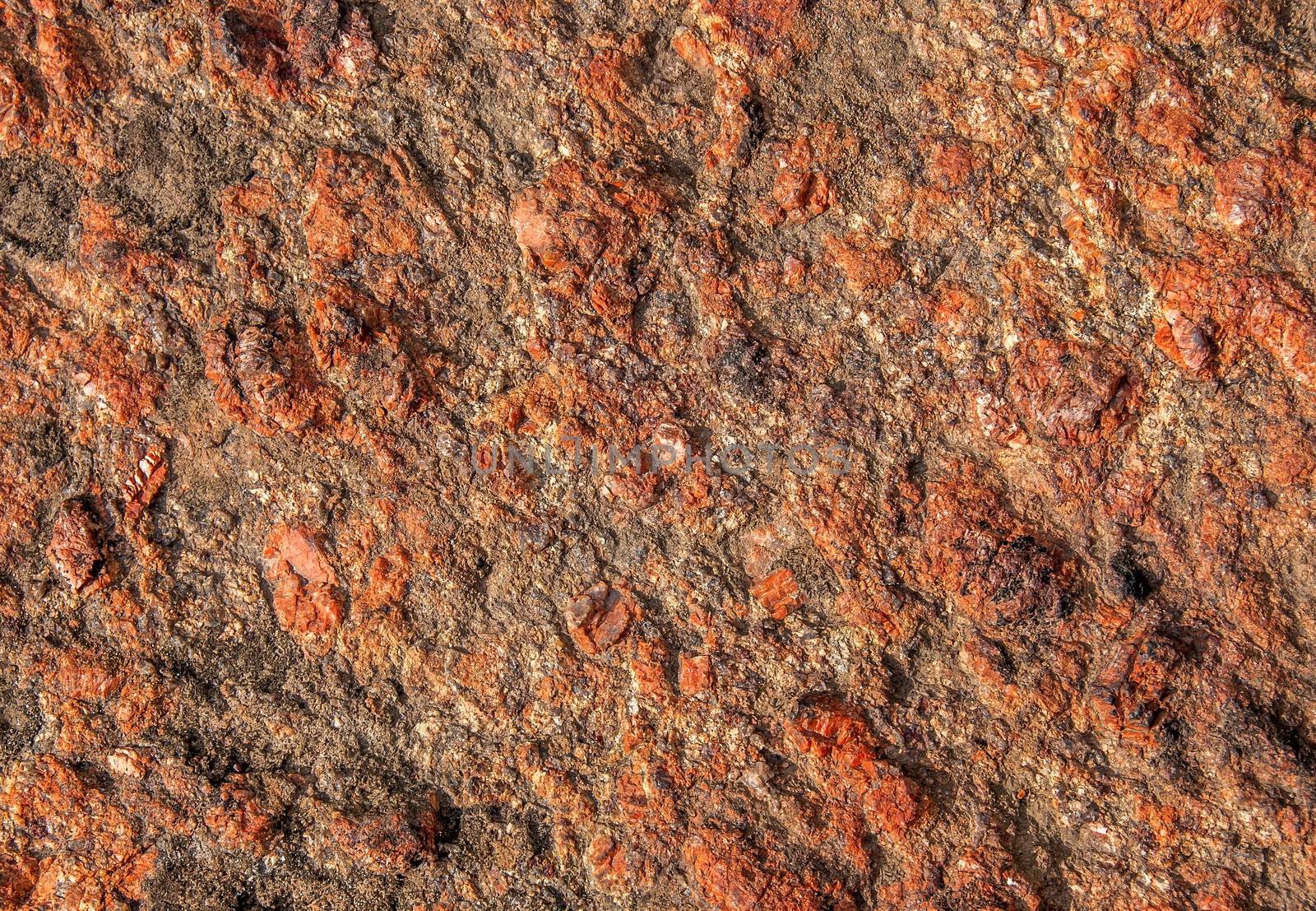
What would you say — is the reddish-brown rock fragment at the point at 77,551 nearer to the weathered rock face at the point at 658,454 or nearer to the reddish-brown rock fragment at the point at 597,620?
the weathered rock face at the point at 658,454

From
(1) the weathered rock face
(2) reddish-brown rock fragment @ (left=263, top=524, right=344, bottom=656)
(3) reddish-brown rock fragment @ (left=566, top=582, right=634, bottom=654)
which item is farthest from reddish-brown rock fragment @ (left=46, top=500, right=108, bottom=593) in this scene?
(3) reddish-brown rock fragment @ (left=566, top=582, right=634, bottom=654)

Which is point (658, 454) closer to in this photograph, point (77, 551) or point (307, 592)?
point (307, 592)

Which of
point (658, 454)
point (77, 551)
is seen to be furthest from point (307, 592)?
point (658, 454)

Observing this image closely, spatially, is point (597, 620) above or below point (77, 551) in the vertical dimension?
above

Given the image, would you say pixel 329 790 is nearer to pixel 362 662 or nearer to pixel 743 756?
pixel 362 662

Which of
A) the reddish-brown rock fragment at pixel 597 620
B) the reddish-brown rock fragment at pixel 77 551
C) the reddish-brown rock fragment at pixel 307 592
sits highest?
the reddish-brown rock fragment at pixel 597 620

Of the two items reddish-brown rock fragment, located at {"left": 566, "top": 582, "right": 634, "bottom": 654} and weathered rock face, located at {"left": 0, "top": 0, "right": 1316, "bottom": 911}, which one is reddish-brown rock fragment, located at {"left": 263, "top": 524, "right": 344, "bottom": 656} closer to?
weathered rock face, located at {"left": 0, "top": 0, "right": 1316, "bottom": 911}

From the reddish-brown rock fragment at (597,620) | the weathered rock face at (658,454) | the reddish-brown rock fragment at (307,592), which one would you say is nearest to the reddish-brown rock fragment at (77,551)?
the weathered rock face at (658,454)

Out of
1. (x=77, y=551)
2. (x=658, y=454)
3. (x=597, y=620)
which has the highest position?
(x=658, y=454)

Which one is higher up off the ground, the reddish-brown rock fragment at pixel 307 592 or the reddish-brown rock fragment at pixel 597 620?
the reddish-brown rock fragment at pixel 597 620
